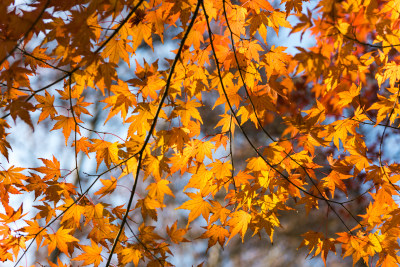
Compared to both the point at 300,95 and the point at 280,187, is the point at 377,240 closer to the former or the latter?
the point at 280,187

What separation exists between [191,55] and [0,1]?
95 cm

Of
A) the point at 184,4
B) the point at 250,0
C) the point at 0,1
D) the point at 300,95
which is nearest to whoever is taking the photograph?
the point at 0,1

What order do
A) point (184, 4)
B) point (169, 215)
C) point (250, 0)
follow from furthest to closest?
point (169, 215), point (250, 0), point (184, 4)

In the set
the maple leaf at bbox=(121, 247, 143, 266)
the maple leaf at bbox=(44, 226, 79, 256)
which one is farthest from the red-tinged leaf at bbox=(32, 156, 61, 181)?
the maple leaf at bbox=(121, 247, 143, 266)

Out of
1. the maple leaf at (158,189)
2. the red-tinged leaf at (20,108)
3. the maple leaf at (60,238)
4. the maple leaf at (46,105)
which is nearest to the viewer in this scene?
the red-tinged leaf at (20,108)

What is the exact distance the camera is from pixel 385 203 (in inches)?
73.5

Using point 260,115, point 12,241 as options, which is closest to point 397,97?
point 260,115

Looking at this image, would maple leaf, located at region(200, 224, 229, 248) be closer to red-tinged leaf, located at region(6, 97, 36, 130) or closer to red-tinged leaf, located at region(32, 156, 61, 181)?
red-tinged leaf, located at region(32, 156, 61, 181)

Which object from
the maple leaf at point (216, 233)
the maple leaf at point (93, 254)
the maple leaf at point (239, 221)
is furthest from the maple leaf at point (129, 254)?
the maple leaf at point (239, 221)

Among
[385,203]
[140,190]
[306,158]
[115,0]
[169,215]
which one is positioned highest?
[140,190]

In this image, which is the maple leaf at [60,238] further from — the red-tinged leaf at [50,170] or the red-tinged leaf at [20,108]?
the red-tinged leaf at [20,108]

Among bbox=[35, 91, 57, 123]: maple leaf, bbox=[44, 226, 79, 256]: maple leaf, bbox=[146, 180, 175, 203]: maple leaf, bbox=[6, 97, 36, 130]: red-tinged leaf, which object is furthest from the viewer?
bbox=[35, 91, 57, 123]: maple leaf

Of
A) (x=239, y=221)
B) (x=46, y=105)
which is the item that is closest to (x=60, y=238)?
(x=46, y=105)

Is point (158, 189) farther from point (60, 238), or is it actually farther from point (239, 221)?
point (60, 238)
